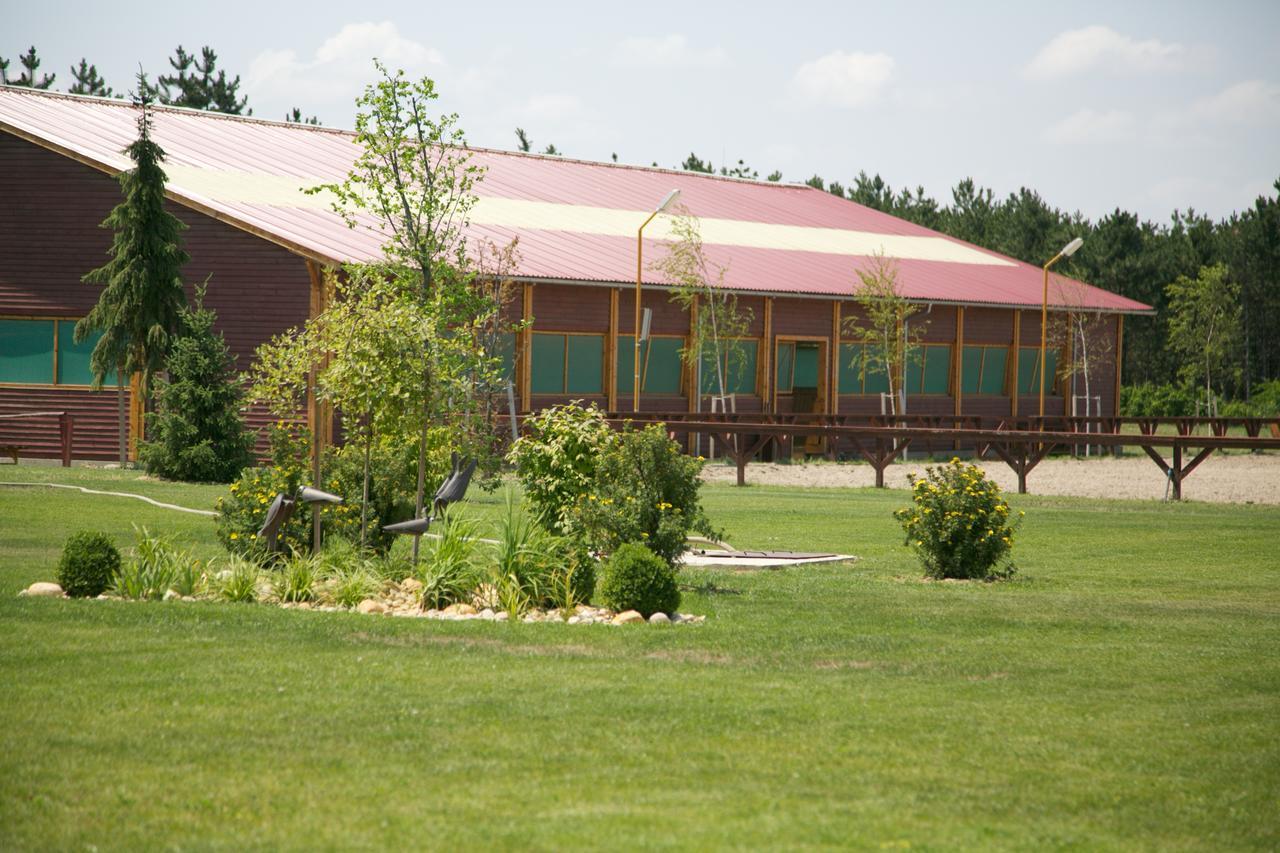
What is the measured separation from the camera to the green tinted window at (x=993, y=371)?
132 feet

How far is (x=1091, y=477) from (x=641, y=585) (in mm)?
19534

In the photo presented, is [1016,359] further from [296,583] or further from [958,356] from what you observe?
[296,583]

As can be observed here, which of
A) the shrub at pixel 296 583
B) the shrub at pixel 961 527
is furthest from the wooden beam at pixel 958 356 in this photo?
the shrub at pixel 296 583

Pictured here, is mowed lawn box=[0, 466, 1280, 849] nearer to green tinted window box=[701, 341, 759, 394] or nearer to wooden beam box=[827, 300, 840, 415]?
green tinted window box=[701, 341, 759, 394]

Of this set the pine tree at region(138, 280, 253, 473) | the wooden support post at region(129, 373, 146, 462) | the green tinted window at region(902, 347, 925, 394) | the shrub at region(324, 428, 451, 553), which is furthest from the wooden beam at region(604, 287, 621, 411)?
the shrub at region(324, 428, 451, 553)

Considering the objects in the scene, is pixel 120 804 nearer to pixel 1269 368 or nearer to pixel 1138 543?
pixel 1138 543

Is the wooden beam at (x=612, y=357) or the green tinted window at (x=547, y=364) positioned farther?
the wooden beam at (x=612, y=357)

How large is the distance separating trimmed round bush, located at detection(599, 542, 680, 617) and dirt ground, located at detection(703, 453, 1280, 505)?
47.3ft

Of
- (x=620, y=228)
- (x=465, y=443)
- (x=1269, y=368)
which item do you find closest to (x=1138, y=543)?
(x=465, y=443)

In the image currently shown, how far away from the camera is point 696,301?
110 ft

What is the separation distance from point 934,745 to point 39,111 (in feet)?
93.8

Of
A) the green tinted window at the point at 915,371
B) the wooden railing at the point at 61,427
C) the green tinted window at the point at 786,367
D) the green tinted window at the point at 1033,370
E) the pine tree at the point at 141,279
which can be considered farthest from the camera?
the green tinted window at the point at 1033,370

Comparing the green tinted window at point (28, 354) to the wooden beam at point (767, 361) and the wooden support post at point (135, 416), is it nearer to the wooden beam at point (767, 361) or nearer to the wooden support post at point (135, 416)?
the wooden support post at point (135, 416)

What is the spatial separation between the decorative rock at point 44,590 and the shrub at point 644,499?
377 centimetres
